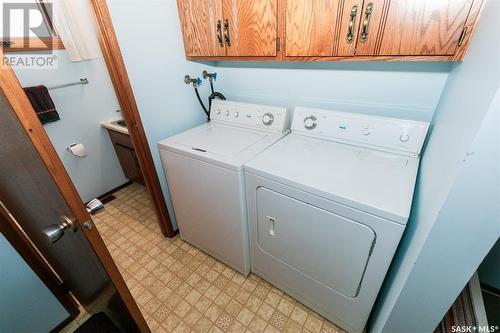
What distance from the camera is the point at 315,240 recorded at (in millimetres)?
1212

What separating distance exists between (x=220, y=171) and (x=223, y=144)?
26 cm

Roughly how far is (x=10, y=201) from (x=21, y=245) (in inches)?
11.5

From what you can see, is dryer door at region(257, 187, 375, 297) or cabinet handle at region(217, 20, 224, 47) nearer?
dryer door at region(257, 187, 375, 297)

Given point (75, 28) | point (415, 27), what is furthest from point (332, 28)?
point (75, 28)

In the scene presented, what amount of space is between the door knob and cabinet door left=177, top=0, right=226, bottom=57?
4.40 ft

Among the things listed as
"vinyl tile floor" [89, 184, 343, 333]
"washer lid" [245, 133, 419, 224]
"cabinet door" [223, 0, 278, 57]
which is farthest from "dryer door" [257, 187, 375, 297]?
"cabinet door" [223, 0, 278, 57]

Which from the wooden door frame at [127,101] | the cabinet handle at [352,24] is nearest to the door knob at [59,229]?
the wooden door frame at [127,101]

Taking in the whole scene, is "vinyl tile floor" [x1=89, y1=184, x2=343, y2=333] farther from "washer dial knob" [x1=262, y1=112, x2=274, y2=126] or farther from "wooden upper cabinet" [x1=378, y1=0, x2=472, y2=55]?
"wooden upper cabinet" [x1=378, y1=0, x2=472, y2=55]

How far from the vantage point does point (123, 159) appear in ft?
8.38

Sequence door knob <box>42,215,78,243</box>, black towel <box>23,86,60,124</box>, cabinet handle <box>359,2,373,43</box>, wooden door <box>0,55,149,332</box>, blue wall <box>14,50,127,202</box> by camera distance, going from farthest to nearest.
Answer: blue wall <box>14,50,127,202</box>, black towel <box>23,86,60,124</box>, cabinet handle <box>359,2,373,43</box>, door knob <box>42,215,78,243</box>, wooden door <box>0,55,149,332</box>

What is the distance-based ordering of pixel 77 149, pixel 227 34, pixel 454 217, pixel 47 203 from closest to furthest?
pixel 454 217 < pixel 47 203 < pixel 227 34 < pixel 77 149

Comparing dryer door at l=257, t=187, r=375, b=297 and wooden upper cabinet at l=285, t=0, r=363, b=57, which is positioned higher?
wooden upper cabinet at l=285, t=0, r=363, b=57

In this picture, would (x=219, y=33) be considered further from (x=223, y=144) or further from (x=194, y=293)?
(x=194, y=293)

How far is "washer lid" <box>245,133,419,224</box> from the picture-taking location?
0.98m
